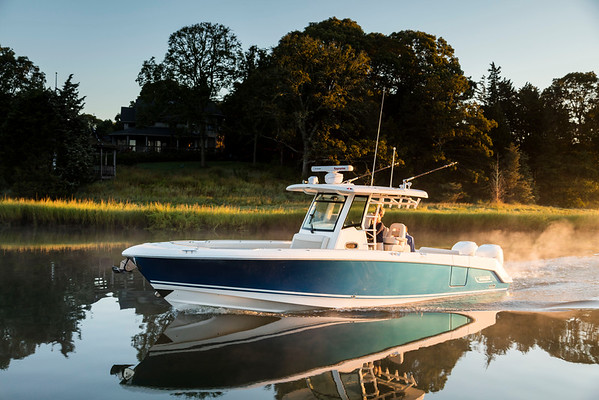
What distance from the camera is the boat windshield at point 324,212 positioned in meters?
10.3

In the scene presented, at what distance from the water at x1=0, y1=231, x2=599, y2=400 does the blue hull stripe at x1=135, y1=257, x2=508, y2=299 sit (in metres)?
0.46

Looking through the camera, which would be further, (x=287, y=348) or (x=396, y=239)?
(x=396, y=239)

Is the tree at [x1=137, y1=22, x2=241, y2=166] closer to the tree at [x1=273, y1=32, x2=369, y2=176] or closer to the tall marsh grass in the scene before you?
the tree at [x1=273, y1=32, x2=369, y2=176]

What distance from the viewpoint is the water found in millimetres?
6383

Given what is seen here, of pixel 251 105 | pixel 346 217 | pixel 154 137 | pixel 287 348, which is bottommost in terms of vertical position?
pixel 287 348

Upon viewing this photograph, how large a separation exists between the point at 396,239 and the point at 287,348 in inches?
147

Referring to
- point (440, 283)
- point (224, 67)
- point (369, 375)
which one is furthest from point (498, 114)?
point (369, 375)

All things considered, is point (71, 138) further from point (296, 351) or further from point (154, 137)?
point (296, 351)

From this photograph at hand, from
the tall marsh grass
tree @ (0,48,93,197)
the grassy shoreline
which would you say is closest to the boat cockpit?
the grassy shoreline

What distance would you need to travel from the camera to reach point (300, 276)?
921cm

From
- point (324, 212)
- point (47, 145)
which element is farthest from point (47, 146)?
point (324, 212)

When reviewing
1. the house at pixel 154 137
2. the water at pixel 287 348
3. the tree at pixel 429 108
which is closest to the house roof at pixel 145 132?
the house at pixel 154 137

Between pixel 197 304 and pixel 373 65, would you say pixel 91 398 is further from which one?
pixel 373 65

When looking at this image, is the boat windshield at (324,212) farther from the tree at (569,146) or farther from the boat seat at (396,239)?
the tree at (569,146)
